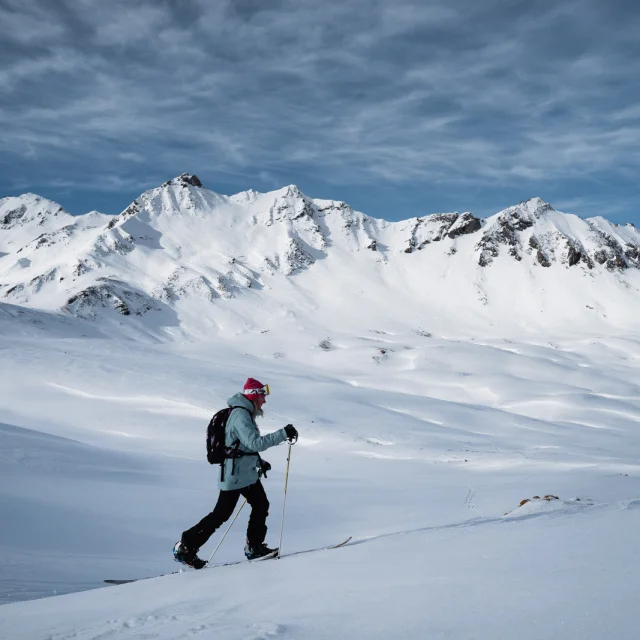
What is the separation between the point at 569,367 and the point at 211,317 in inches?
2685

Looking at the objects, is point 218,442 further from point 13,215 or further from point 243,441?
point 13,215

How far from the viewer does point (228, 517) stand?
613 cm

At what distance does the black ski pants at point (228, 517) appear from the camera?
6016 millimetres

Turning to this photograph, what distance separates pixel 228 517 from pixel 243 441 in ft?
3.35

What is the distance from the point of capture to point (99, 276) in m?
110

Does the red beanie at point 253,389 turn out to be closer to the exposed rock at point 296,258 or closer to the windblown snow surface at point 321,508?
the windblown snow surface at point 321,508

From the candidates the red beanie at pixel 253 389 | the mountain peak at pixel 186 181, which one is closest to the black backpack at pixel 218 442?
the red beanie at pixel 253 389

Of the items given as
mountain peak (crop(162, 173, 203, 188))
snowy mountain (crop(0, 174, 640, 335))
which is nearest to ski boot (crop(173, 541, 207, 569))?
snowy mountain (crop(0, 174, 640, 335))

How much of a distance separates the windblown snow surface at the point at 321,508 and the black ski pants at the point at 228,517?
43 cm

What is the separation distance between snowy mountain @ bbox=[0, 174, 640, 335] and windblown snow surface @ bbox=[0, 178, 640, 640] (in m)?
67.9

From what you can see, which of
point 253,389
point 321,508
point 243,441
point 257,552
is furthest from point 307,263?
point 243,441

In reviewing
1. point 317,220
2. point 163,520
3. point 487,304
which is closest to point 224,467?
point 163,520

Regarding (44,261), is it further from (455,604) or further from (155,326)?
(455,604)

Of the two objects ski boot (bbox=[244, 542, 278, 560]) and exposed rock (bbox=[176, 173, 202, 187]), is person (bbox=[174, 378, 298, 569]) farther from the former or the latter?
exposed rock (bbox=[176, 173, 202, 187])
